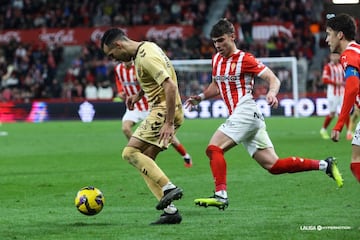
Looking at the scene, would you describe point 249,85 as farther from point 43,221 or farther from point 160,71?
point 43,221

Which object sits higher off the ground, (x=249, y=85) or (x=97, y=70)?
(x=249, y=85)

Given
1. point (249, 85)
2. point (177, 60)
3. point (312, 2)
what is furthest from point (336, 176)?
point (312, 2)

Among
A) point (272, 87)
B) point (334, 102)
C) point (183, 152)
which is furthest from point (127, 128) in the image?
point (272, 87)

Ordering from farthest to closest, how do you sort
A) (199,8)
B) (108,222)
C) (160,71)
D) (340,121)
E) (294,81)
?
(199,8)
(294,81)
(108,222)
(160,71)
(340,121)

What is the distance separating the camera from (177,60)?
35.2 m

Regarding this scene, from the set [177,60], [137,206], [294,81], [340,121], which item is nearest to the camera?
[340,121]

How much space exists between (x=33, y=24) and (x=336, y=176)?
33.1 meters

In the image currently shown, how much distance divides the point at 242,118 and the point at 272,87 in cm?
48

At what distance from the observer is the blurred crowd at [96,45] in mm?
35562

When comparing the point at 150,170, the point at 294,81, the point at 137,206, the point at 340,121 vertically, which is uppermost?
the point at 340,121

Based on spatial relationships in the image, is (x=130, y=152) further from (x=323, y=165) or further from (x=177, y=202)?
(x=323, y=165)

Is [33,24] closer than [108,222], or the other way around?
[108,222]

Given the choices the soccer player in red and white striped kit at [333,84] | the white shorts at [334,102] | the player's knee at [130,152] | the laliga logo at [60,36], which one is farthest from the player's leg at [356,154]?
the laliga logo at [60,36]

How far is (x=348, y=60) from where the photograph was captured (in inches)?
307
